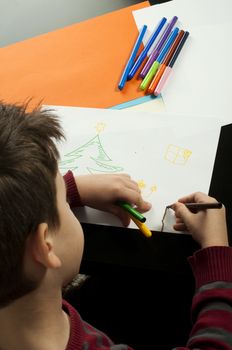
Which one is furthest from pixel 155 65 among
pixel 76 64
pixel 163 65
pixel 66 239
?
pixel 66 239

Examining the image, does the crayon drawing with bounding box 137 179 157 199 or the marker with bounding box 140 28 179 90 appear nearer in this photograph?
the crayon drawing with bounding box 137 179 157 199

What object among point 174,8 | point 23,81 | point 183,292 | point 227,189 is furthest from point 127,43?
point 183,292

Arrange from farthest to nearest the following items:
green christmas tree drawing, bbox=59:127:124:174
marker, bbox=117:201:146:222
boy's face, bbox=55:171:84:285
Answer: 1. green christmas tree drawing, bbox=59:127:124:174
2. marker, bbox=117:201:146:222
3. boy's face, bbox=55:171:84:285

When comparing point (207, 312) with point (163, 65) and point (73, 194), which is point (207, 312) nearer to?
point (73, 194)

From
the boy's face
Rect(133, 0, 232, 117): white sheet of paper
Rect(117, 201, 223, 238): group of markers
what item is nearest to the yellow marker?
Rect(117, 201, 223, 238): group of markers

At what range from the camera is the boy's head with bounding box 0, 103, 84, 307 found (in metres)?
0.44

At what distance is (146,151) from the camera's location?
0.76m

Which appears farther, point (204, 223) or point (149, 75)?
point (149, 75)

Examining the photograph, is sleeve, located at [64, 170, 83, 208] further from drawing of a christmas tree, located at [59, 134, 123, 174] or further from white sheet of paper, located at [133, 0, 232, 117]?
white sheet of paper, located at [133, 0, 232, 117]

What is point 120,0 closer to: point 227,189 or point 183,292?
point 227,189

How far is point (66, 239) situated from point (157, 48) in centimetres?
51

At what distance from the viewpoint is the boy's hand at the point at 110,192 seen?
69 cm

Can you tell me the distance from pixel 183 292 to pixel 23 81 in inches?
23.5

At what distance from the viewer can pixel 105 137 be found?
2.59 ft
